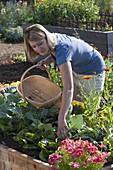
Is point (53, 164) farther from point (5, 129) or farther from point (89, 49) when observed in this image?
point (89, 49)

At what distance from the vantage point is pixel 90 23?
829cm

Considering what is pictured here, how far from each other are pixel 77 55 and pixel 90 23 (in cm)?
402

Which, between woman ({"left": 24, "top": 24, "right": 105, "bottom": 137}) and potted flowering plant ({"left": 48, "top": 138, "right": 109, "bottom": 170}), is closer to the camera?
potted flowering plant ({"left": 48, "top": 138, "right": 109, "bottom": 170})

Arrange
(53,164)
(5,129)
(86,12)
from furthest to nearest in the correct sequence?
(86,12), (5,129), (53,164)

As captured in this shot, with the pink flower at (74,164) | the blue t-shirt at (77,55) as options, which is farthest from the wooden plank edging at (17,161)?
the blue t-shirt at (77,55)

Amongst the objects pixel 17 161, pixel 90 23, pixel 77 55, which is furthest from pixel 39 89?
pixel 90 23

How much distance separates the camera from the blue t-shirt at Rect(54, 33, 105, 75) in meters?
4.10

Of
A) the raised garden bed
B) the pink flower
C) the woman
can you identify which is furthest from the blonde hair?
the pink flower

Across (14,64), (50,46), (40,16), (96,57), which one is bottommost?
(14,64)

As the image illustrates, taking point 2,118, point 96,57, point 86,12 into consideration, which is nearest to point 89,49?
point 96,57

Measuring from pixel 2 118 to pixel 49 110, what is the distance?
1.42 ft

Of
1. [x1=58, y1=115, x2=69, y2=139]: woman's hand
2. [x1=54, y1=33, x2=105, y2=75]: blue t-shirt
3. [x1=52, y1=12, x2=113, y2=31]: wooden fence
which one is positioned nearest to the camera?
[x1=58, y1=115, x2=69, y2=139]: woman's hand

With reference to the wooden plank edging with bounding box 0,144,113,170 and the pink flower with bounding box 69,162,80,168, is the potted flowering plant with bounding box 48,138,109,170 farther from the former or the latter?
the wooden plank edging with bounding box 0,144,113,170

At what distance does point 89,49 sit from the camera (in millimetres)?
4551
